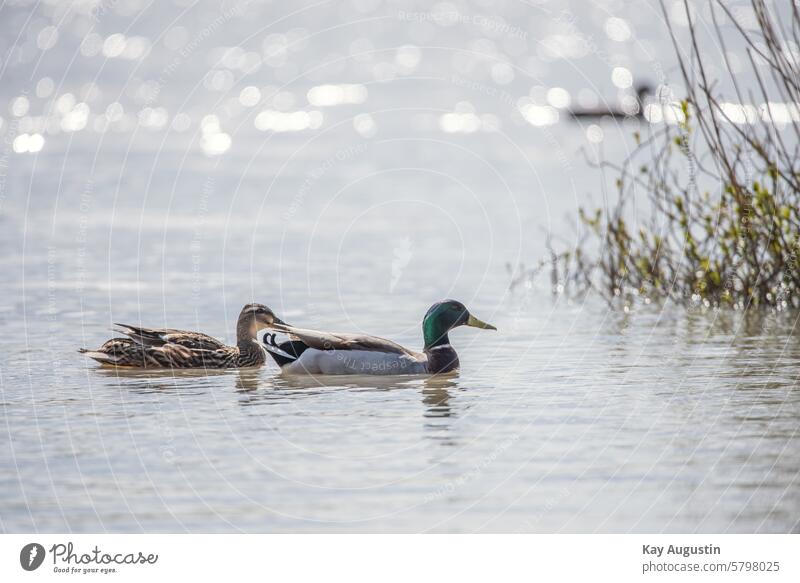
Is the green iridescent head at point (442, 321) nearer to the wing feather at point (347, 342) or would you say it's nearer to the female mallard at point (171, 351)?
the wing feather at point (347, 342)

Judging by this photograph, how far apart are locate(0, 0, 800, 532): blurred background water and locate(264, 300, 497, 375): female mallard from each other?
0.85 ft

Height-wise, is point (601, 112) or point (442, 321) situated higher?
point (601, 112)

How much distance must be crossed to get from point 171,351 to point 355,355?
5.15 feet

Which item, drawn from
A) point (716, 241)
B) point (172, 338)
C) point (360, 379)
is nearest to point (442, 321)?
point (360, 379)

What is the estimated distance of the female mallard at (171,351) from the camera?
12.6 m

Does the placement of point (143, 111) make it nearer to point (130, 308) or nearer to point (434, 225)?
point (434, 225)

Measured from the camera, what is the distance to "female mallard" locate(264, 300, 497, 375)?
12.3 m

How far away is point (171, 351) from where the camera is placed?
499 inches

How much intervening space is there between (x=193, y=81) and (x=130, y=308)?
153 feet
